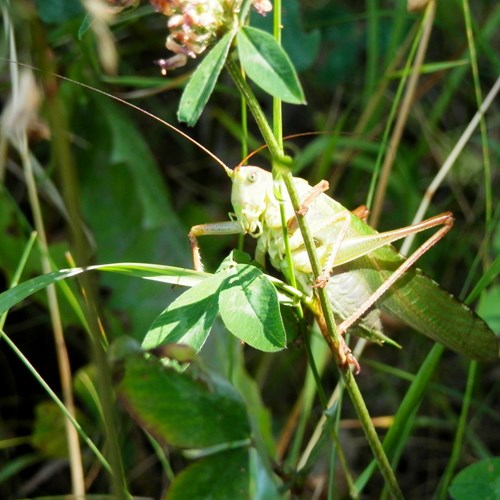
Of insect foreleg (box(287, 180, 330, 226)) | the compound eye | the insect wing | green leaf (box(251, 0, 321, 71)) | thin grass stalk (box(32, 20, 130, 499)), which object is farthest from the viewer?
green leaf (box(251, 0, 321, 71))

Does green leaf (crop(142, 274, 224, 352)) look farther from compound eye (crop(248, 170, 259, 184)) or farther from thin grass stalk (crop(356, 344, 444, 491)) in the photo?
thin grass stalk (crop(356, 344, 444, 491))

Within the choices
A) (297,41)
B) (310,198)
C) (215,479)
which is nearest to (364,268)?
(310,198)

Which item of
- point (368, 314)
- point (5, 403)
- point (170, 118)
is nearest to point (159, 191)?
point (170, 118)

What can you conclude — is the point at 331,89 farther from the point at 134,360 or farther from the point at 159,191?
the point at 134,360

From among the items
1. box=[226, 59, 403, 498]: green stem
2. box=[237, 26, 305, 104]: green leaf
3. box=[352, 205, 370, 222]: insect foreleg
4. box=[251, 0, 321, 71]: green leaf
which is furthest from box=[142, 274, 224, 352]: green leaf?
box=[251, 0, 321, 71]: green leaf

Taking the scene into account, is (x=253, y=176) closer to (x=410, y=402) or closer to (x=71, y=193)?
(x=410, y=402)

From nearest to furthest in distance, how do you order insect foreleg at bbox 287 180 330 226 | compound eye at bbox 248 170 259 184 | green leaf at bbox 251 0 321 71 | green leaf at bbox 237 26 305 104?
green leaf at bbox 237 26 305 104
insect foreleg at bbox 287 180 330 226
compound eye at bbox 248 170 259 184
green leaf at bbox 251 0 321 71

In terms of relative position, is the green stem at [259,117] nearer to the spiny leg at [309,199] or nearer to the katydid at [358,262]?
the spiny leg at [309,199]

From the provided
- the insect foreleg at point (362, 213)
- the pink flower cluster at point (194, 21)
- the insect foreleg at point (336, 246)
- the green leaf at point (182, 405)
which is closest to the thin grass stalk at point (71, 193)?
the green leaf at point (182, 405)
